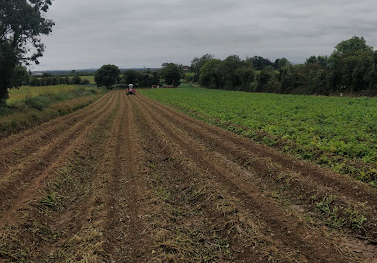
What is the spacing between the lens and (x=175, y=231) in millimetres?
5133

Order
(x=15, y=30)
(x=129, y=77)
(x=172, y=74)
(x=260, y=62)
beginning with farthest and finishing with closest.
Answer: (x=260, y=62) < (x=172, y=74) < (x=129, y=77) < (x=15, y=30)

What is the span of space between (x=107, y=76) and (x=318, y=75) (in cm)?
7755

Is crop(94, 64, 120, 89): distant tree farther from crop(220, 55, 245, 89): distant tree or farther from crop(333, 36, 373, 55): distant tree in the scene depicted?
crop(333, 36, 373, 55): distant tree

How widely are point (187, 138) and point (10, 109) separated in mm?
15215

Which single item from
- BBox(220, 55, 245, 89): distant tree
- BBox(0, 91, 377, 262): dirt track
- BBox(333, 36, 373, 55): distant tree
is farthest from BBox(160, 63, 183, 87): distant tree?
BBox(0, 91, 377, 262): dirt track

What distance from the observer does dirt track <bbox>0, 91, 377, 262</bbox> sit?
4.47 m

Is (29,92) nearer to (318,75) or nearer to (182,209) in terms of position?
(182,209)

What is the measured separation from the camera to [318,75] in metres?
39.8

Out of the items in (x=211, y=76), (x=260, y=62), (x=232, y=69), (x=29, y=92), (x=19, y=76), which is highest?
(x=260, y=62)

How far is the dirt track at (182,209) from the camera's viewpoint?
447 centimetres

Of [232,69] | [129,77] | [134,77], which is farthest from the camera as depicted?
[134,77]

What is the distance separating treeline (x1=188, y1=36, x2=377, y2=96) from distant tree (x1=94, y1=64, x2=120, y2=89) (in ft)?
143

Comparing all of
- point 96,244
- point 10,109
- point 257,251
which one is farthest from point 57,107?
point 257,251

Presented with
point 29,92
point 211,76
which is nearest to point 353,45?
point 211,76
